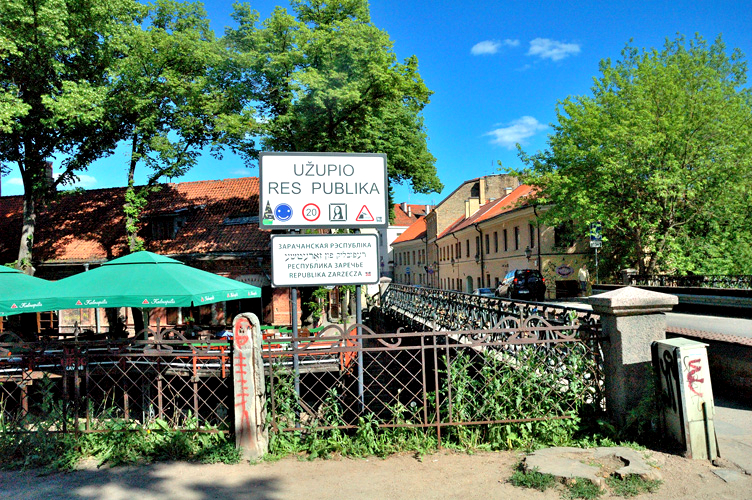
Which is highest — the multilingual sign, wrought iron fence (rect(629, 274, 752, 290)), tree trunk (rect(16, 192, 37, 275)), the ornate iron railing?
tree trunk (rect(16, 192, 37, 275))

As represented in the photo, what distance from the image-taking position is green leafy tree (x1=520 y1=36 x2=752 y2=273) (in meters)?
21.2

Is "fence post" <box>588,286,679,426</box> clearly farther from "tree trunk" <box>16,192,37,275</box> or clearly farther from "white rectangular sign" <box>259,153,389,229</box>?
"tree trunk" <box>16,192,37,275</box>

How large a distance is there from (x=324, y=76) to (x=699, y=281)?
15.1 meters

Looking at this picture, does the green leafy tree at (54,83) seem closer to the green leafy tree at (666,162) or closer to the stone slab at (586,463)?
the stone slab at (586,463)

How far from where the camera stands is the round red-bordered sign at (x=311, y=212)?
6.15m

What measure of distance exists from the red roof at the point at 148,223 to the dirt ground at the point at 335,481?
14.9m

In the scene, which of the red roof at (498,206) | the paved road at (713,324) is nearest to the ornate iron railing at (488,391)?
the paved road at (713,324)

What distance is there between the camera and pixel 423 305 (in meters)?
16.5

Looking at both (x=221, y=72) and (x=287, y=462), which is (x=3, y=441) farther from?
(x=221, y=72)

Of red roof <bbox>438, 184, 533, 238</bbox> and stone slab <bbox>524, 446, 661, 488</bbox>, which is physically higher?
red roof <bbox>438, 184, 533, 238</bbox>

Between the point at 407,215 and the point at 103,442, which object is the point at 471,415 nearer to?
the point at 103,442

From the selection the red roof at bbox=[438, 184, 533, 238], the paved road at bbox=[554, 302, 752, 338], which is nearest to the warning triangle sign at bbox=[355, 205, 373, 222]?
the paved road at bbox=[554, 302, 752, 338]

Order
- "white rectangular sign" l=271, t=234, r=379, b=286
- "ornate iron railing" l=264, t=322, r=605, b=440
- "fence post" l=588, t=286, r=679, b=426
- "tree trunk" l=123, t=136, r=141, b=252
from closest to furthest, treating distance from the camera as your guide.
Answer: "fence post" l=588, t=286, r=679, b=426 → "ornate iron railing" l=264, t=322, r=605, b=440 → "white rectangular sign" l=271, t=234, r=379, b=286 → "tree trunk" l=123, t=136, r=141, b=252

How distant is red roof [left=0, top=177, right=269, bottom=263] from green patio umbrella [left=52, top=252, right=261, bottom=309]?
985cm
